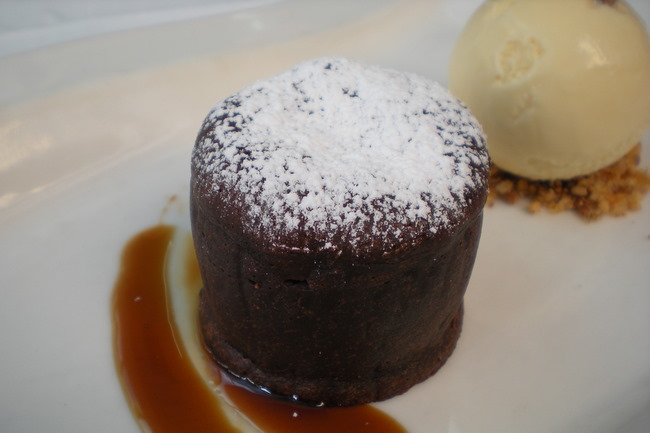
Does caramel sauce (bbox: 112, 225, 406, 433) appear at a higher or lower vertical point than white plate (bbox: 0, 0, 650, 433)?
lower

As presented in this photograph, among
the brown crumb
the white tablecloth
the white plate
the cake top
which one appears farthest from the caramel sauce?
the white tablecloth

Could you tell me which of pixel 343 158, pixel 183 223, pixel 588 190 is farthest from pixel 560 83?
pixel 183 223

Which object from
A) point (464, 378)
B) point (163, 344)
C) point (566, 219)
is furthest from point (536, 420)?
point (163, 344)

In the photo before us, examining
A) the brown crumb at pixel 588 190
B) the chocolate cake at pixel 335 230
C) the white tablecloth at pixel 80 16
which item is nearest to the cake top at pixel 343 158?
the chocolate cake at pixel 335 230

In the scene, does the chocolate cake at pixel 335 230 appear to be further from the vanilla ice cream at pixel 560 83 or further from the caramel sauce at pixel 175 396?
the vanilla ice cream at pixel 560 83

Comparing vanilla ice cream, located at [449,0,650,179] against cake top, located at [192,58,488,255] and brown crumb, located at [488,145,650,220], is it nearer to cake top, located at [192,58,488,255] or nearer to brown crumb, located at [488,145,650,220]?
brown crumb, located at [488,145,650,220]
